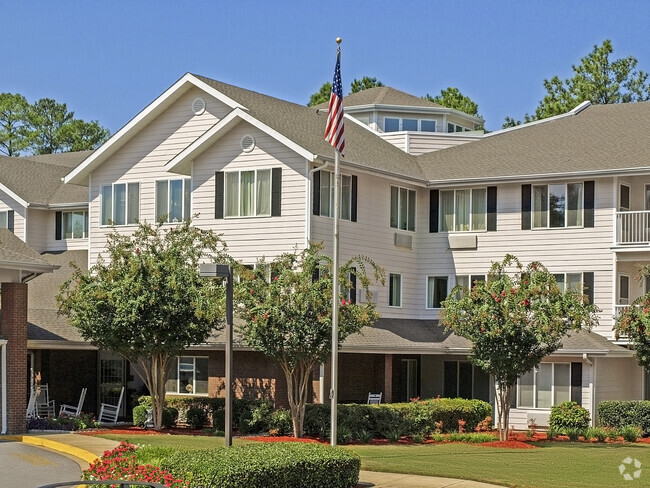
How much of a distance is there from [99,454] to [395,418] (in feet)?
32.6

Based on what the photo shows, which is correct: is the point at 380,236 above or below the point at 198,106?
below

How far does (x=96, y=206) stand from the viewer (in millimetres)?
40812

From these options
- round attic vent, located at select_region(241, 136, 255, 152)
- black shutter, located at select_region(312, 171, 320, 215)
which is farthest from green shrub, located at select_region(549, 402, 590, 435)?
round attic vent, located at select_region(241, 136, 255, 152)

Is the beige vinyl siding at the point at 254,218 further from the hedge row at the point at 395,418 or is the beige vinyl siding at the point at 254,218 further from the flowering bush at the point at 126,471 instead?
the flowering bush at the point at 126,471

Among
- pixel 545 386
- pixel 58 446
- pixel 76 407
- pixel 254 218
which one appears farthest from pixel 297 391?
pixel 76 407

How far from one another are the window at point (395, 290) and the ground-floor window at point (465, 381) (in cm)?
273

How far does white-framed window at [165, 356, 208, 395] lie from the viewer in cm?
3756

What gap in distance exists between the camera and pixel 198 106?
38938 millimetres

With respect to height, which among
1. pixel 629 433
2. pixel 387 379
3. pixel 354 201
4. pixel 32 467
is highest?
pixel 354 201

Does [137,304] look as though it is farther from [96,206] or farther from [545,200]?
[545,200]

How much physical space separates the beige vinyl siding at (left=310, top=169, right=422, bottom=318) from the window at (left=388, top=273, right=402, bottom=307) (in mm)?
163

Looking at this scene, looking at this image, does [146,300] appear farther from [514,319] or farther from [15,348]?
[514,319]

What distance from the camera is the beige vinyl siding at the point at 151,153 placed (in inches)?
1532

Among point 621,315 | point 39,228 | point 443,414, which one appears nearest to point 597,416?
point 621,315
